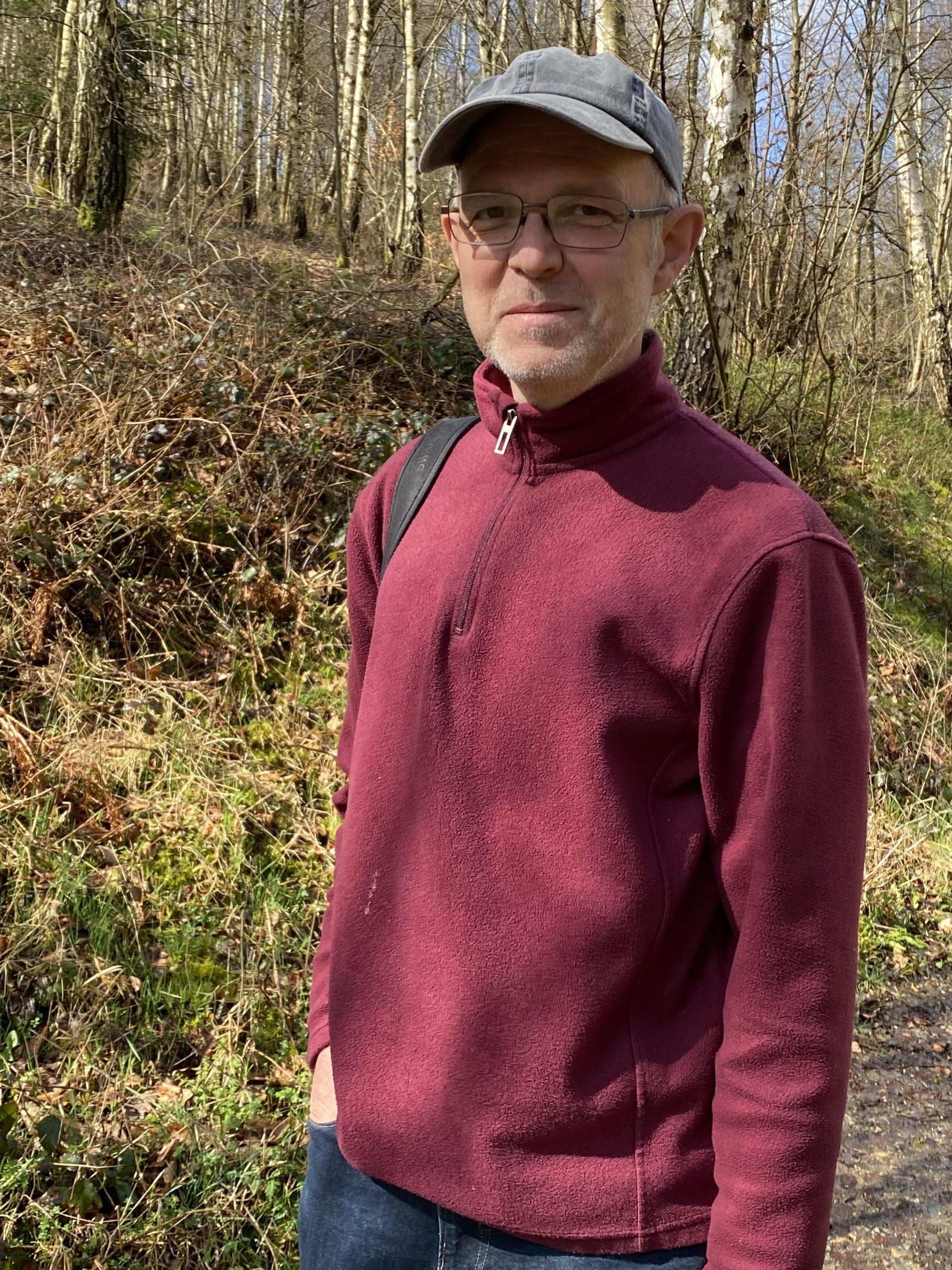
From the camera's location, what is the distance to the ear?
1.54m

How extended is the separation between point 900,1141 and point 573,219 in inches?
133

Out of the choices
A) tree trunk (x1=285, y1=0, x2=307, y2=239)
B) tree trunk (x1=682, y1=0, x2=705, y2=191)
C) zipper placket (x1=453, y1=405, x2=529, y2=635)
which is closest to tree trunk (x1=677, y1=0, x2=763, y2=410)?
tree trunk (x1=682, y1=0, x2=705, y2=191)

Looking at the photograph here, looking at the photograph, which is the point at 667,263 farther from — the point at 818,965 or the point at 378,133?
the point at 378,133

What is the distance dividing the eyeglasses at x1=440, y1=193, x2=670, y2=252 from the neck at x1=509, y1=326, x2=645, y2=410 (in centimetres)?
15

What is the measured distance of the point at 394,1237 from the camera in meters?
1.55

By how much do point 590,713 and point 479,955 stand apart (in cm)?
38

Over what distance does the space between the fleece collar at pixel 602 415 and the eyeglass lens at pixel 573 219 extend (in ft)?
0.58

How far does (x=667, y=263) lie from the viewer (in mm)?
1571

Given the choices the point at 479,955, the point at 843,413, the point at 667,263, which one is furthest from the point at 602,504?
the point at 843,413

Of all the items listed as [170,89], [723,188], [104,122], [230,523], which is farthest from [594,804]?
[170,89]

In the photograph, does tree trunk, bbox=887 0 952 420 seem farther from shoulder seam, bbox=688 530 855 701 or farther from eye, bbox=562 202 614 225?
shoulder seam, bbox=688 530 855 701

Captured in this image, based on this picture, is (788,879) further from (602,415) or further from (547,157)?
(547,157)

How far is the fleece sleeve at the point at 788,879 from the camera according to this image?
1241mm

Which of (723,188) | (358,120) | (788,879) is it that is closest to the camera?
(788,879)
